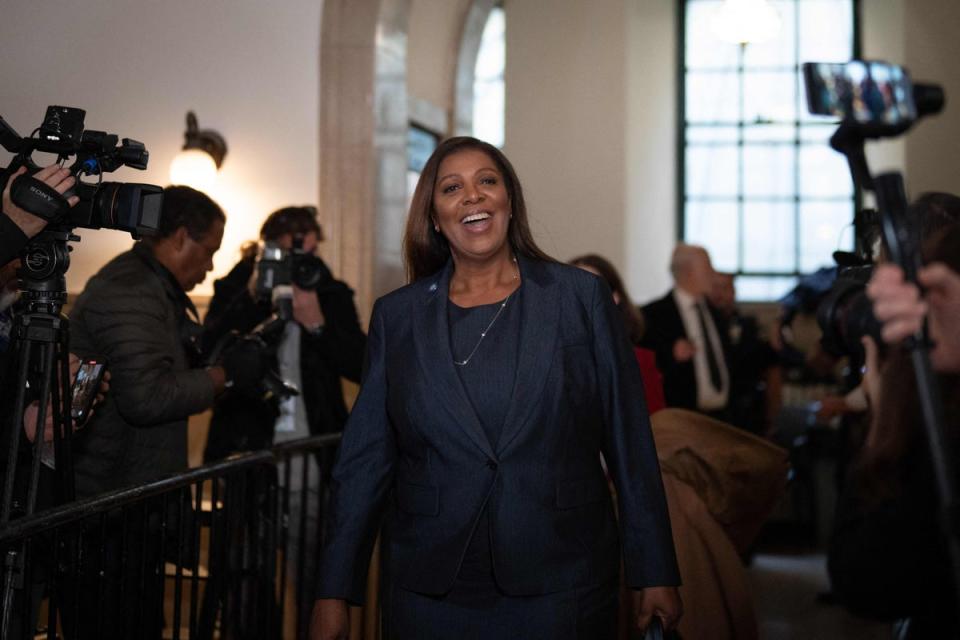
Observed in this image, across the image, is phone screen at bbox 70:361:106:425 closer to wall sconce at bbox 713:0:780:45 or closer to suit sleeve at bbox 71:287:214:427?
suit sleeve at bbox 71:287:214:427

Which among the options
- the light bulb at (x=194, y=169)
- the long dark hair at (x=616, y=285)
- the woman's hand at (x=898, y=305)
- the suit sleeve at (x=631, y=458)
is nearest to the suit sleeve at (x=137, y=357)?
the suit sleeve at (x=631, y=458)

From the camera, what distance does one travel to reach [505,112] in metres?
Answer: 11.1

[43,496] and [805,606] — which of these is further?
[805,606]

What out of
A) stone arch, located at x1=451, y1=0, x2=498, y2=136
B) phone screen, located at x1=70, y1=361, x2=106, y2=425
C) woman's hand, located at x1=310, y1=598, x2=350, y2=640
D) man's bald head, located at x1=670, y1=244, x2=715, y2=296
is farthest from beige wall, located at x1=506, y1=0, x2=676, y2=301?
woman's hand, located at x1=310, y1=598, x2=350, y2=640

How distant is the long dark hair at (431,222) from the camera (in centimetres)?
316

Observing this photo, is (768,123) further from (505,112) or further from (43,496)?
(43,496)

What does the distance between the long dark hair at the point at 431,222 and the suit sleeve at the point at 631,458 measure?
25 centimetres

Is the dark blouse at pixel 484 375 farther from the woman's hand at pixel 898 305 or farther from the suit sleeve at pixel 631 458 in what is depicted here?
the woman's hand at pixel 898 305

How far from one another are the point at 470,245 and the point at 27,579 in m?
1.21

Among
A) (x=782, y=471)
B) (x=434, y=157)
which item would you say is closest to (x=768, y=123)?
(x=782, y=471)

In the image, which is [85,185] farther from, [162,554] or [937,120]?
[937,120]

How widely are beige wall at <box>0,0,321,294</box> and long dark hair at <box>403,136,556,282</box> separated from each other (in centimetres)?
381

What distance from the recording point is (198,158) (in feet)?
22.2

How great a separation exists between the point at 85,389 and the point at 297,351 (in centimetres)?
174
